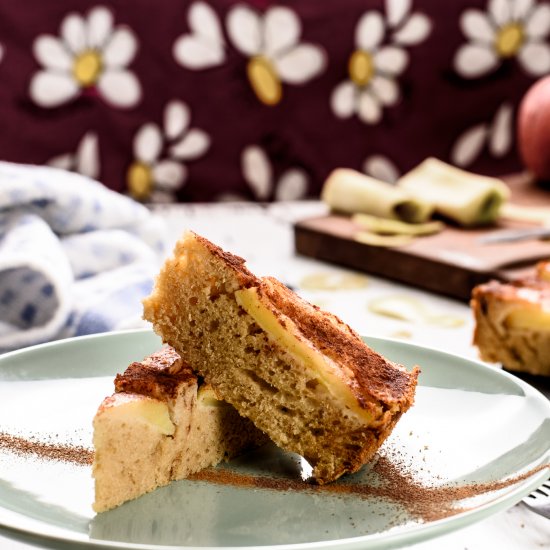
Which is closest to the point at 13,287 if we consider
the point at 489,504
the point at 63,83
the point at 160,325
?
the point at 160,325

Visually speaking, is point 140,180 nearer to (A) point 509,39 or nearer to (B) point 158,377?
(A) point 509,39

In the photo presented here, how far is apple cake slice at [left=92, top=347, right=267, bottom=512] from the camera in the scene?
92cm

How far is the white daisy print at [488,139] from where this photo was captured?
3.15 m

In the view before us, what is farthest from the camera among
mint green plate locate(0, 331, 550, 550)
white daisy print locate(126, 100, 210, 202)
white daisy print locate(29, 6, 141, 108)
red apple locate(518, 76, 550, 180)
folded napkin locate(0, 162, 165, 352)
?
white daisy print locate(126, 100, 210, 202)

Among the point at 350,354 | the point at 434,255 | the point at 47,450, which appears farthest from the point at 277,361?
the point at 434,255

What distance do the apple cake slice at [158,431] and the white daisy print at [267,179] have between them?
6.44ft

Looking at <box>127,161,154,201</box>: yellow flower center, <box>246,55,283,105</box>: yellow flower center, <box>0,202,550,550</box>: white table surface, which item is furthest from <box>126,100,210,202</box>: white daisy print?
<box>0,202,550,550</box>: white table surface

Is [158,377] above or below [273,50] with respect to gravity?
below

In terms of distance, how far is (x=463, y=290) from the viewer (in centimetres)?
187

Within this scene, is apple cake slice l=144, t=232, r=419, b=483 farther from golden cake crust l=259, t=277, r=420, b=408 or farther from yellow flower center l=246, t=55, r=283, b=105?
yellow flower center l=246, t=55, r=283, b=105

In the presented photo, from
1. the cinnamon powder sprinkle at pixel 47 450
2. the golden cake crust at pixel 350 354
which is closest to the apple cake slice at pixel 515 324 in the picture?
the golden cake crust at pixel 350 354

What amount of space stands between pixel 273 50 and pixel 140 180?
55 cm

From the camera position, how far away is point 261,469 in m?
1.01

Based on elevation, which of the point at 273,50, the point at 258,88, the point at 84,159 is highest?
the point at 273,50
